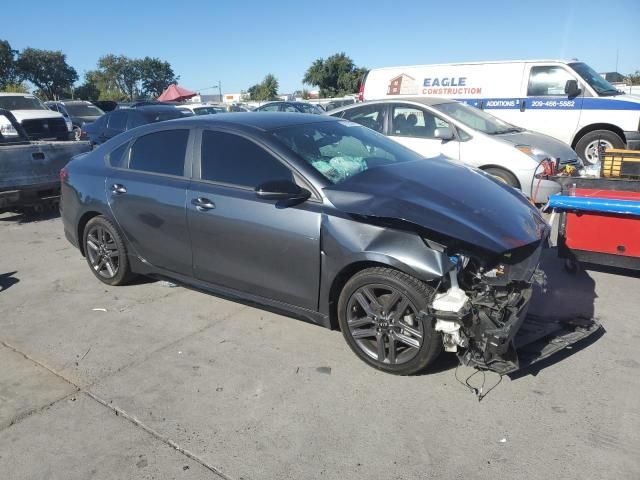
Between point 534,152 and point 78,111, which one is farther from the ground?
point 78,111

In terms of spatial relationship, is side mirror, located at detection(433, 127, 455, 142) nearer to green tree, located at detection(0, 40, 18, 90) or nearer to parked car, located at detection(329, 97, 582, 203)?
parked car, located at detection(329, 97, 582, 203)

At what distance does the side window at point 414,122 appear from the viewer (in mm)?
7582

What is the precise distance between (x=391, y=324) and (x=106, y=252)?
3093 millimetres

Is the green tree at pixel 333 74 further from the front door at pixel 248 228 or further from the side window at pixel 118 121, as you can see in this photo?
the front door at pixel 248 228

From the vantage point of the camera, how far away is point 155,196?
4328 mm

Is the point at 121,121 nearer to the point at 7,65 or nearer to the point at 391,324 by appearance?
the point at 391,324

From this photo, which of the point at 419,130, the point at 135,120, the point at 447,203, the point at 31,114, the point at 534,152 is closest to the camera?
the point at 447,203

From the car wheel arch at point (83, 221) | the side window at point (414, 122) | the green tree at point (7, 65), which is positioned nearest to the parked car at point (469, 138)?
the side window at point (414, 122)

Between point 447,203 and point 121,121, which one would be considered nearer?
point 447,203

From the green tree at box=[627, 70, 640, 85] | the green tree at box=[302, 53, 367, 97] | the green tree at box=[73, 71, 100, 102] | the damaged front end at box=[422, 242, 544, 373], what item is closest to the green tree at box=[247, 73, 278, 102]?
the green tree at box=[302, 53, 367, 97]

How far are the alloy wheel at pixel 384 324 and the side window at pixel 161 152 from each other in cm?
195

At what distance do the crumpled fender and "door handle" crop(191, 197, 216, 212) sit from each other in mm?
1025

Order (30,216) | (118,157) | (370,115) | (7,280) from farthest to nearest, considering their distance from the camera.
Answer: (30,216) < (370,115) < (7,280) < (118,157)

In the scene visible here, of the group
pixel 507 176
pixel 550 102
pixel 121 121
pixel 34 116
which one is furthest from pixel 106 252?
pixel 34 116
